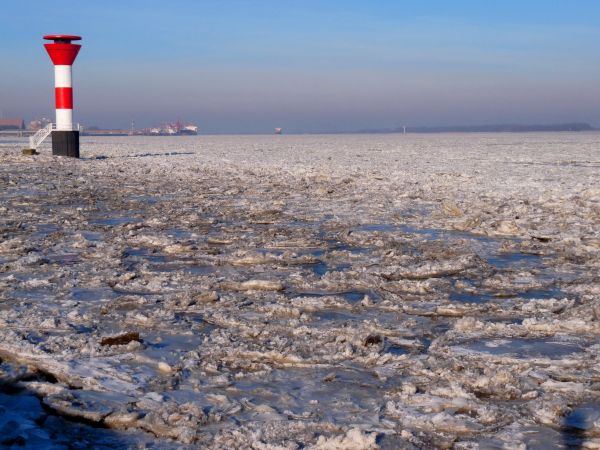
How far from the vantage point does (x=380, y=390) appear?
323 cm

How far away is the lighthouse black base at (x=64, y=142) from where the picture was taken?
22.5 metres

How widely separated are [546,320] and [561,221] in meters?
4.26

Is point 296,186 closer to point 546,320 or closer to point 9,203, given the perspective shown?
point 9,203

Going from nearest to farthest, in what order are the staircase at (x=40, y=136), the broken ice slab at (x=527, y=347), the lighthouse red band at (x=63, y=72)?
the broken ice slab at (x=527, y=347), the lighthouse red band at (x=63, y=72), the staircase at (x=40, y=136)

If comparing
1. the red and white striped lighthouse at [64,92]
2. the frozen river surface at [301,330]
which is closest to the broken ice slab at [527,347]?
the frozen river surface at [301,330]

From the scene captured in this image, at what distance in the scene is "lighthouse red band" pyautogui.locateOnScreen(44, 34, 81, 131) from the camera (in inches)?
864

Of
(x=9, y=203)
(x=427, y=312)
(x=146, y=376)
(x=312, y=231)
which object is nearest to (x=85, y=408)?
(x=146, y=376)

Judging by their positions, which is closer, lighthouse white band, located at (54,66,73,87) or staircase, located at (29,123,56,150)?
lighthouse white band, located at (54,66,73,87)

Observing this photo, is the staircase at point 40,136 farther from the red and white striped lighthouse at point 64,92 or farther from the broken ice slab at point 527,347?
the broken ice slab at point 527,347

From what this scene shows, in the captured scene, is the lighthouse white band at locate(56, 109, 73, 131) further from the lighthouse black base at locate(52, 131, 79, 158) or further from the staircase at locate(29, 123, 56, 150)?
the staircase at locate(29, 123, 56, 150)

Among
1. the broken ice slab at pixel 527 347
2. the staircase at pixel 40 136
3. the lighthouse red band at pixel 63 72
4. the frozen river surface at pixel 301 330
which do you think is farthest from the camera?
the staircase at pixel 40 136

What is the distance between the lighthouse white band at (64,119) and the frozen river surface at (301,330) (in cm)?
1405

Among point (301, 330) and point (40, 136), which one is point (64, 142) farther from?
point (301, 330)

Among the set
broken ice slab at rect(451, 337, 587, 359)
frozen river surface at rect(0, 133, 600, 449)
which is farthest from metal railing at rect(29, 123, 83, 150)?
broken ice slab at rect(451, 337, 587, 359)
